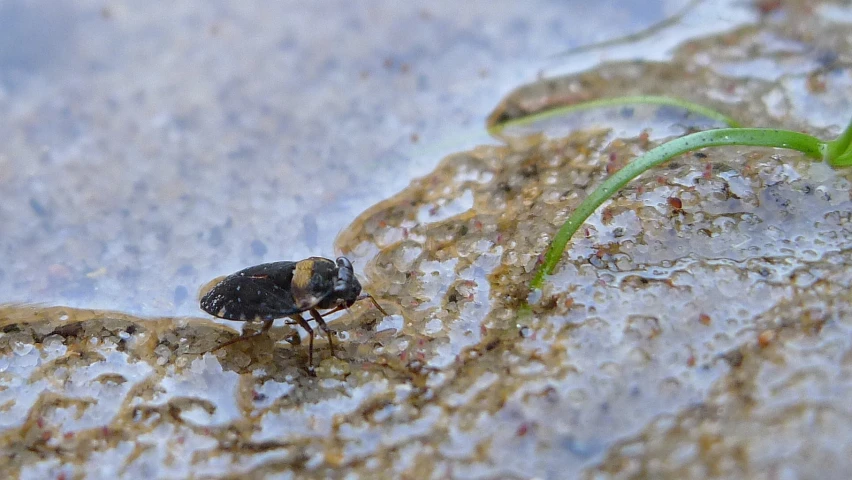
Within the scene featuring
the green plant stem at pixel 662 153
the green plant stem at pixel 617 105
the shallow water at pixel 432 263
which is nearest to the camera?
the shallow water at pixel 432 263

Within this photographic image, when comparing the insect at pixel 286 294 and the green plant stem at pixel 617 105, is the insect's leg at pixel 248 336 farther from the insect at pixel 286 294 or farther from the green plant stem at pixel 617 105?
the green plant stem at pixel 617 105

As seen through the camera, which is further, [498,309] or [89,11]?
[89,11]

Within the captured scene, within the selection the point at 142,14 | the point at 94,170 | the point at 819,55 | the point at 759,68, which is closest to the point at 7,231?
the point at 94,170

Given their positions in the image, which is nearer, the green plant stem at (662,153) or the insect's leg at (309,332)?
the green plant stem at (662,153)

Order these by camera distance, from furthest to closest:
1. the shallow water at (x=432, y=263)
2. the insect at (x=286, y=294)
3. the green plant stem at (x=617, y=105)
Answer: the green plant stem at (x=617, y=105)
the insect at (x=286, y=294)
the shallow water at (x=432, y=263)

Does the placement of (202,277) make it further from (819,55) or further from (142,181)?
(819,55)

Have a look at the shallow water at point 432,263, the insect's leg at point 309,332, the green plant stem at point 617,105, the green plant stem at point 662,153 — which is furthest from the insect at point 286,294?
the green plant stem at point 617,105
